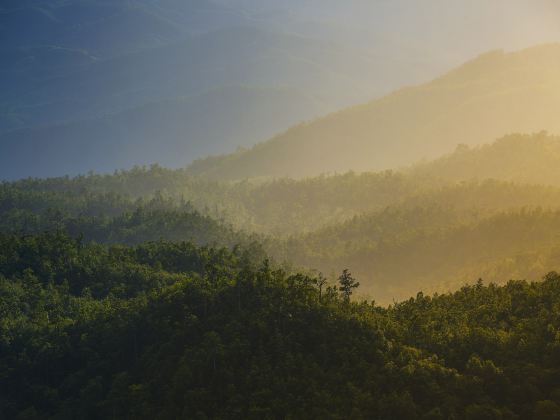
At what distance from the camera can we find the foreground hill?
51.4 metres

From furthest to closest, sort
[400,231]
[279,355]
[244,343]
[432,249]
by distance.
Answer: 1. [400,231]
2. [432,249]
3. [244,343]
4. [279,355]

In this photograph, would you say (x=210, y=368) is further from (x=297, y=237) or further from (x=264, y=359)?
(x=297, y=237)

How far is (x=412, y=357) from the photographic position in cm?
5494

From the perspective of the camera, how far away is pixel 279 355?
188 ft

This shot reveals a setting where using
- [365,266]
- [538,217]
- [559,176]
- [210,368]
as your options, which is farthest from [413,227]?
[210,368]

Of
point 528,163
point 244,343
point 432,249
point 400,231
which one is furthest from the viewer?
point 528,163

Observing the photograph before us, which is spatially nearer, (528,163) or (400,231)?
(400,231)

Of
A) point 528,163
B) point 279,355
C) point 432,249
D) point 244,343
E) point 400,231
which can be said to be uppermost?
point 528,163

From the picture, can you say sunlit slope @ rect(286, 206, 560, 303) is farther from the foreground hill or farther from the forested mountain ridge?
the foreground hill

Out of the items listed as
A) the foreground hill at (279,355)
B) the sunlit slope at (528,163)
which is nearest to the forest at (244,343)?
the foreground hill at (279,355)

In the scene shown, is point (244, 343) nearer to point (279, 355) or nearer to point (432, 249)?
point (279, 355)

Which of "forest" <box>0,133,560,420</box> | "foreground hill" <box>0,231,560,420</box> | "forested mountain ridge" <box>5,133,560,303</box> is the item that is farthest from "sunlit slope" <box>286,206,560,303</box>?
"foreground hill" <box>0,231,560,420</box>

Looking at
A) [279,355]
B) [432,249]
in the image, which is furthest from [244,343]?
[432,249]

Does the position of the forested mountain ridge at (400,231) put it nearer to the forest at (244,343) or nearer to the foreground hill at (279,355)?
the forest at (244,343)
